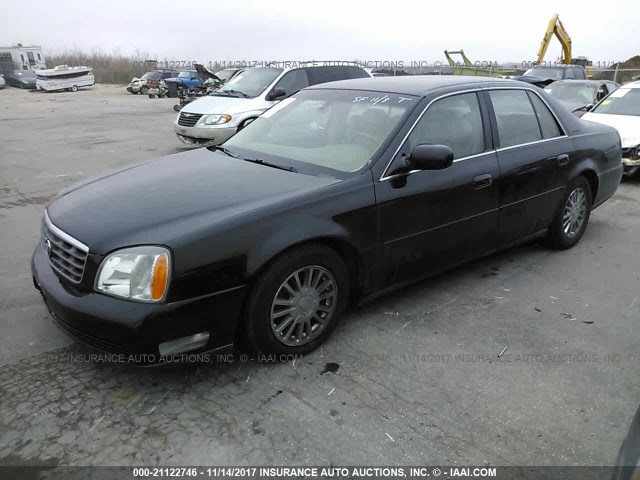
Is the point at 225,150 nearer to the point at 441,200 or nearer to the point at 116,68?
the point at 441,200

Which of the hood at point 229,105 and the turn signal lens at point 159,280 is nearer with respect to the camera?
the turn signal lens at point 159,280

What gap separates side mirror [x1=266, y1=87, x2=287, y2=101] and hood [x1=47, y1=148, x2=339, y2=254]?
21.1ft

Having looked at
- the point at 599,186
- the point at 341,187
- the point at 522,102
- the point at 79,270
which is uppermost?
the point at 522,102

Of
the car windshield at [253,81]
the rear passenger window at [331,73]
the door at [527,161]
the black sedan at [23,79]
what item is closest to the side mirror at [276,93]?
the car windshield at [253,81]

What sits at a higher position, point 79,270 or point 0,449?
point 79,270

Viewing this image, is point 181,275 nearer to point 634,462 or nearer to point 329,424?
point 329,424

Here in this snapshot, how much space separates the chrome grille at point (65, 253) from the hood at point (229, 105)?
23.8 ft

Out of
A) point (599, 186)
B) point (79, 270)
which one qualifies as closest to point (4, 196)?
point (79, 270)

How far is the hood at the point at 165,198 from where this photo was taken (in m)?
2.71

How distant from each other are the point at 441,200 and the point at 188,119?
25.5 feet

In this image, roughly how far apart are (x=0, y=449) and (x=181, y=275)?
1.16 m

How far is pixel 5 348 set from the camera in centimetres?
326

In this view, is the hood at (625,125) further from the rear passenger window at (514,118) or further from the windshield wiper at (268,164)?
the windshield wiper at (268,164)

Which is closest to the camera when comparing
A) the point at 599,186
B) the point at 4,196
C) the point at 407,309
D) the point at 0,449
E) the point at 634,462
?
the point at 634,462
